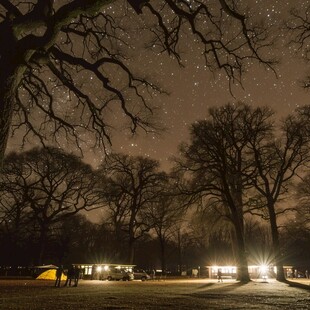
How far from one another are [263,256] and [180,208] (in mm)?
60831

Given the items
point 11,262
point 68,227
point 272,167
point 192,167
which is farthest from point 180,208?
point 68,227

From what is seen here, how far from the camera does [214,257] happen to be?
84062 millimetres

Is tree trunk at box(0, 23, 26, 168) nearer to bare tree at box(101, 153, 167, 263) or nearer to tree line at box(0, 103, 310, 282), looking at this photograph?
tree line at box(0, 103, 310, 282)

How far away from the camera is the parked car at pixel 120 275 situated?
1563 inches

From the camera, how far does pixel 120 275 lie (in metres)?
39.8

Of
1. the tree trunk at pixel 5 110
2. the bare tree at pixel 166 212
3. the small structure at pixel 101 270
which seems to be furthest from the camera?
the small structure at pixel 101 270

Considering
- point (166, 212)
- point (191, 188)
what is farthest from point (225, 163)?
point (166, 212)

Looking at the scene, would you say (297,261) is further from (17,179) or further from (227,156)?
(17,179)

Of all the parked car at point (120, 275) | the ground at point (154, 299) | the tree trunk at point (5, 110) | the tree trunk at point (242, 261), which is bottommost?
the ground at point (154, 299)

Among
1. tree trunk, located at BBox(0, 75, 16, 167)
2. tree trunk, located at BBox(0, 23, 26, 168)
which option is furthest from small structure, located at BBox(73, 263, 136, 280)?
tree trunk, located at BBox(0, 23, 26, 168)

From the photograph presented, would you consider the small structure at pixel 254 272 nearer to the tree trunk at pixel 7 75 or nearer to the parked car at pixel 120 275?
the parked car at pixel 120 275

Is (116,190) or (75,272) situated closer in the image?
(75,272)

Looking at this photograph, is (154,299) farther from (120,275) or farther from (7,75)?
(120,275)

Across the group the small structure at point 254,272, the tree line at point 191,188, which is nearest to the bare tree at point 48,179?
the tree line at point 191,188
